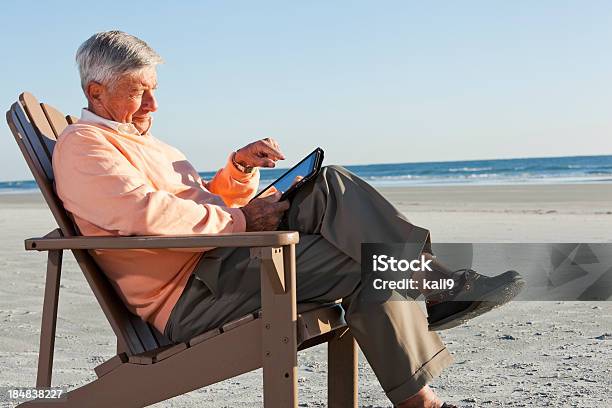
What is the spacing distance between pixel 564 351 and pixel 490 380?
66 centimetres

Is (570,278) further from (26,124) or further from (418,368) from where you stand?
(26,124)

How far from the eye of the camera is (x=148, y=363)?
2676 mm

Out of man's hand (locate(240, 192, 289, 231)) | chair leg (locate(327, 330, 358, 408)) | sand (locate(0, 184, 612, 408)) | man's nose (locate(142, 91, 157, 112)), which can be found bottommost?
sand (locate(0, 184, 612, 408))

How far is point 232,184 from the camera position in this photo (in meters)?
3.50

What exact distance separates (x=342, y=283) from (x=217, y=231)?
408 millimetres

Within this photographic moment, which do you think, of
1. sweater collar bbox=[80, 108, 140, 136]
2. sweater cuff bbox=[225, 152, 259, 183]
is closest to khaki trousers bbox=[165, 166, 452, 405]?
sweater collar bbox=[80, 108, 140, 136]

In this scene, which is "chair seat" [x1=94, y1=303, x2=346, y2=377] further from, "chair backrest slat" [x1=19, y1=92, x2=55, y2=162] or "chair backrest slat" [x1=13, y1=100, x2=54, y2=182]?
"chair backrest slat" [x1=19, y1=92, x2=55, y2=162]

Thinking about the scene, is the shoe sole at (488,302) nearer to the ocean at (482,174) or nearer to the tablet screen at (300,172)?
the tablet screen at (300,172)

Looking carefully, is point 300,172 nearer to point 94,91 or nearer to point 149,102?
point 149,102

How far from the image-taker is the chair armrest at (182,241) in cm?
243

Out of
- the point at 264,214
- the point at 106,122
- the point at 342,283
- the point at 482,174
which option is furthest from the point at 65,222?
the point at 482,174

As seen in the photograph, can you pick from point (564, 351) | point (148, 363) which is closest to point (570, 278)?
point (564, 351)

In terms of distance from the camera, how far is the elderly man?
258cm

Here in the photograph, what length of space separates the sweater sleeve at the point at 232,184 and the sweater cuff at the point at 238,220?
66cm
